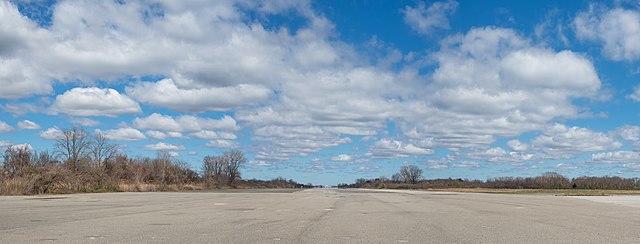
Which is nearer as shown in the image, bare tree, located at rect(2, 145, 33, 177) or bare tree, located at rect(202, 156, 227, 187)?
bare tree, located at rect(2, 145, 33, 177)

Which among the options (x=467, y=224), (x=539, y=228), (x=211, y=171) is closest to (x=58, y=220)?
(x=467, y=224)

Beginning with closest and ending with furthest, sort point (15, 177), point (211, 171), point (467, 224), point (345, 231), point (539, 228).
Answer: point (345, 231)
point (539, 228)
point (467, 224)
point (15, 177)
point (211, 171)

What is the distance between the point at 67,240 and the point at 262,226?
5.24m

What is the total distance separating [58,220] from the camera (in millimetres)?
17062

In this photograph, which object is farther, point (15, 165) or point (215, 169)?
point (215, 169)

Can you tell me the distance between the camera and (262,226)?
15484 millimetres

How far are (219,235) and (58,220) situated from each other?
6951mm

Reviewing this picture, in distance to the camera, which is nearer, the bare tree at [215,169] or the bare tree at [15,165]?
the bare tree at [15,165]

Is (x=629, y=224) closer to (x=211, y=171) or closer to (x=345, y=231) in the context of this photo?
(x=345, y=231)

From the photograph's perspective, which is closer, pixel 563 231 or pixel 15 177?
pixel 563 231

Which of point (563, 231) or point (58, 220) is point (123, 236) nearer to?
point (58, 220)

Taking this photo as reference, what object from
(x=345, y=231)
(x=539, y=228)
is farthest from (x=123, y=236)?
(x=539, y=228)

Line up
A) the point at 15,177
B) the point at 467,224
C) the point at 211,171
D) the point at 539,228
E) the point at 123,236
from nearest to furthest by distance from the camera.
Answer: the point at 123,236 → the point at 539,228 → the point at 467,224 → the point at 15,177 → the point at 211,171

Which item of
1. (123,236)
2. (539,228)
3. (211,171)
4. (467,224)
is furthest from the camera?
(211,171)
